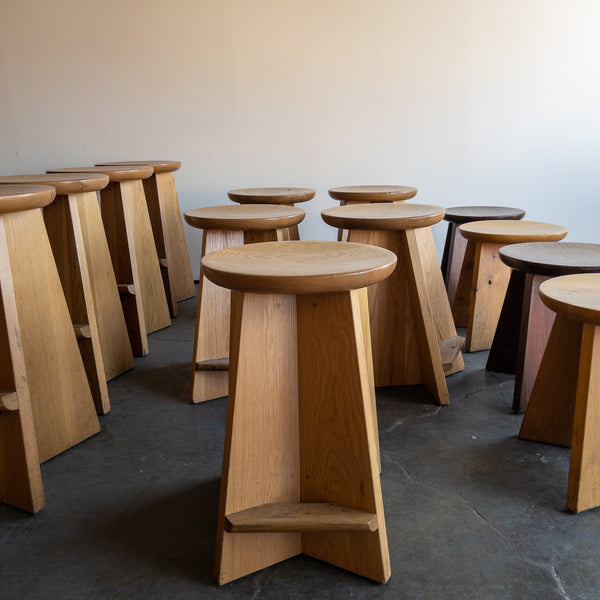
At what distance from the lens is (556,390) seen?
1783mm

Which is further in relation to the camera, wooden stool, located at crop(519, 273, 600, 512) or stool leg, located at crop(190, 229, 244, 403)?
stool leg, located at crop(190, 229, 244, 403)

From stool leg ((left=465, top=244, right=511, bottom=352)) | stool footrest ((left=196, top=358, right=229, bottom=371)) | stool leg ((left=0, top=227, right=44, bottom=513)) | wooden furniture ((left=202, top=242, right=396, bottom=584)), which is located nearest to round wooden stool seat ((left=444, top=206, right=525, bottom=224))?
stool leg ((left=465, top=244, right=511, bottom=352))

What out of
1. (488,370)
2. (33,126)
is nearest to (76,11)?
(33,126)

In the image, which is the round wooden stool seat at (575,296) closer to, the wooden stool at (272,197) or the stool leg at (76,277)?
the wooden stool at (272,197)

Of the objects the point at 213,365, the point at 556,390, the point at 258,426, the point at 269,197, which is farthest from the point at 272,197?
the point at 258,426

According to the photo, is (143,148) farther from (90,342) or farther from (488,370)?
(488,370)

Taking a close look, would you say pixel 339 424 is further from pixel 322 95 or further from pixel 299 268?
pixel 322 95

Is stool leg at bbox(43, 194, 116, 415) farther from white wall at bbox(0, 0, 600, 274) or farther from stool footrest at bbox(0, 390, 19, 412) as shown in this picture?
white wall at bbox(0, 0, 600, 274)

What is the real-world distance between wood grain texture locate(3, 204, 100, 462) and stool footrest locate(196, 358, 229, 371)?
0.40 metres

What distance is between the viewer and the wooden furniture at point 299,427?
1247 millimetres

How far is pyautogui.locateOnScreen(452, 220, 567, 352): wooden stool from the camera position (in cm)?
237

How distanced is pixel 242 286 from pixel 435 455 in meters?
0.95

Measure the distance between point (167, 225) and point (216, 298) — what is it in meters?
1.31

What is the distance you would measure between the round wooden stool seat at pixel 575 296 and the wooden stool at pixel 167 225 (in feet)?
7.08
